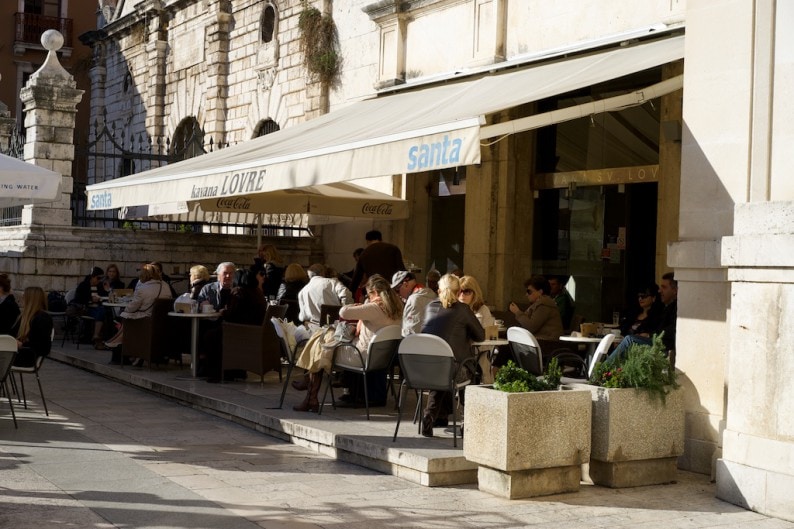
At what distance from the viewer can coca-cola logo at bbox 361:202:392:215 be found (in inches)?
577

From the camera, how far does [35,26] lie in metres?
36.2

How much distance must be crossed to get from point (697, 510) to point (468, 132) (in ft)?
9.48

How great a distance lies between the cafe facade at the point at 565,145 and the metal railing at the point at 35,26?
13574 mm

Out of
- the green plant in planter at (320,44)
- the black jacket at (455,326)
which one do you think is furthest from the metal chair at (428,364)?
the green plant in planter at (320,44)

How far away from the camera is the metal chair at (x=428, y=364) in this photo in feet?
26.0

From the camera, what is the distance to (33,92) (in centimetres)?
1642

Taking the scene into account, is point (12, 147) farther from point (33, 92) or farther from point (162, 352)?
point (162, 352)

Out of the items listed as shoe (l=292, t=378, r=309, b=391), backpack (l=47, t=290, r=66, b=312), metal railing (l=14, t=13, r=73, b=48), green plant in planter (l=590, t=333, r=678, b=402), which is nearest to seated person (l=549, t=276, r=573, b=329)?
shoe (l=292, t=378, r=309, b=391)

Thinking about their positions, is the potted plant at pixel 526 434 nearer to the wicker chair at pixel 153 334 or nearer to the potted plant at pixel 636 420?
the potted plant at pixel 636 420

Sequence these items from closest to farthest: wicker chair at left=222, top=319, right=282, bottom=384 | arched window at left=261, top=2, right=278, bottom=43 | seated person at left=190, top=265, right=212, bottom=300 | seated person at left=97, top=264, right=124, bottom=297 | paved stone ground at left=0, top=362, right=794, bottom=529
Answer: paved stone ground at left=0, top=362, right=794, bottom=529 < wicker chair at left=222, top=319, right=282, bottom=384 < seated person at left=190, top=265, right=212, bottom=300 < seated person at left=97, top=264, right=124, bottom=297 < arched window at left=261, top=2, right=278, bottom=43

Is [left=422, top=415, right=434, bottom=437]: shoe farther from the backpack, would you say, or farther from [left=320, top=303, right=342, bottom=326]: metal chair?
the backpack

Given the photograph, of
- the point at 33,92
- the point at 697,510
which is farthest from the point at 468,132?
the point at 33,92

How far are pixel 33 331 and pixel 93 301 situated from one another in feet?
19.1

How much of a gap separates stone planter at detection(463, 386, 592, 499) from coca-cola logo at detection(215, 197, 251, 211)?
7665 millimetres
